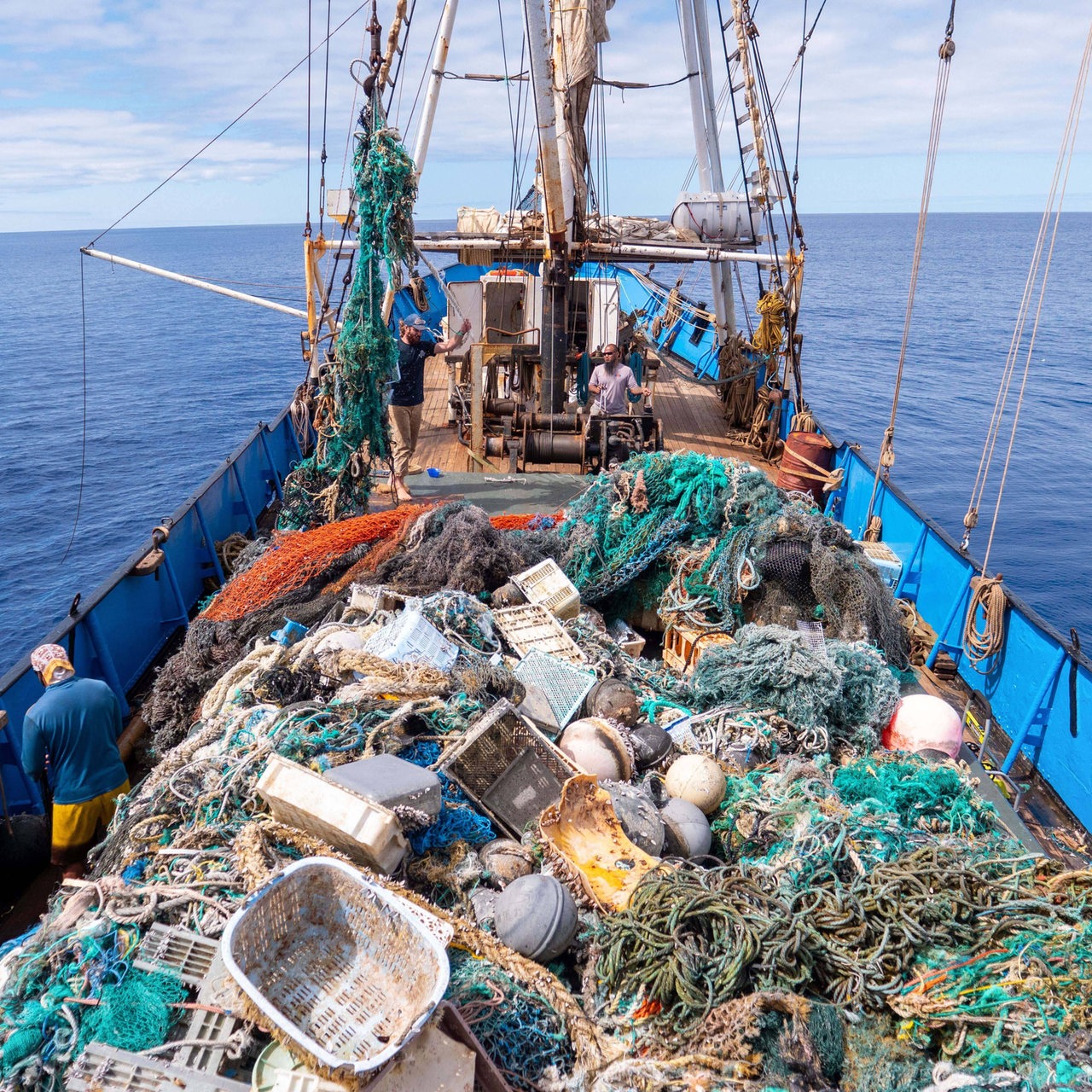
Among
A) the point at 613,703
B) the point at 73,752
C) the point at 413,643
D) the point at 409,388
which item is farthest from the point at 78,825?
the point at 409,388

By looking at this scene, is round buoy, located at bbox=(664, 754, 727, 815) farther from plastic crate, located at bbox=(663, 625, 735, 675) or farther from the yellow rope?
the yellow rope

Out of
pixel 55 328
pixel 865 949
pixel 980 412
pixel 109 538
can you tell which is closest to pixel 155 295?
pixel 55 328

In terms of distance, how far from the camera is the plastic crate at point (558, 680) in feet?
16.5

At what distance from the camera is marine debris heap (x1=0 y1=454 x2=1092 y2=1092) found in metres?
2.95

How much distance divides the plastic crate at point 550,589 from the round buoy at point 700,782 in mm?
1837

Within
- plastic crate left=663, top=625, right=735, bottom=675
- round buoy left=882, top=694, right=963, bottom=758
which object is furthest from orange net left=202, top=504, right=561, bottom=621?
round buoy left=882, top=694, right=963, bottom=758

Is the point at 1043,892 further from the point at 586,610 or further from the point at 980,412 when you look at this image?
the point at 980,412

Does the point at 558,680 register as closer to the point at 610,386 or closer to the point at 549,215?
the point at 610,386

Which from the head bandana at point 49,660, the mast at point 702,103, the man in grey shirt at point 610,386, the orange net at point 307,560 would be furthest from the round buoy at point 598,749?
the mast at point 702,103

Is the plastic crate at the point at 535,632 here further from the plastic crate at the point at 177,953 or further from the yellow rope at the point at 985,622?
the yellow rope at the point at 985,622

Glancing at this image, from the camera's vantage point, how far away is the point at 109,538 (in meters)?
15.5

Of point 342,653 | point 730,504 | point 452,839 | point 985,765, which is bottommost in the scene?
point 985,765

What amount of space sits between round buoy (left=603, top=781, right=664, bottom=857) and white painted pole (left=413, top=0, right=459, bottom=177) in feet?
34.6

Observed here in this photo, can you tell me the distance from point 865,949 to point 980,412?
82.9 feet
